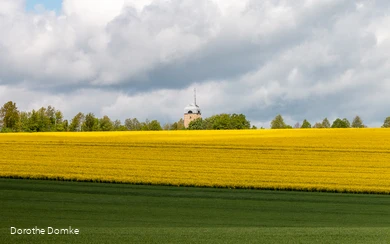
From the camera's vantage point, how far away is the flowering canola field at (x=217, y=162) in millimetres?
30547

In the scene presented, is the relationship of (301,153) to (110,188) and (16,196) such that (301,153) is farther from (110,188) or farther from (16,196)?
(16,196)

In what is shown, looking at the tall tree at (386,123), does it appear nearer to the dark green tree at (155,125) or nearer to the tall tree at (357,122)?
the tall tree at (357,122)

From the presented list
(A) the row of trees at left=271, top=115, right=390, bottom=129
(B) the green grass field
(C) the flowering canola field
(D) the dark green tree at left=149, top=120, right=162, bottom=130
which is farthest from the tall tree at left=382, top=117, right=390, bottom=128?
(B) the green grass field

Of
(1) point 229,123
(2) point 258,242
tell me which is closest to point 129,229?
(2) point 258,242

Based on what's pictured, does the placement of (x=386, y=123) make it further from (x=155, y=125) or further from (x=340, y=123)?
(x=155, y=125)

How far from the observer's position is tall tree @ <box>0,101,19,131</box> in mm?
110750

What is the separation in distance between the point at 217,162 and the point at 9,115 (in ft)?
278

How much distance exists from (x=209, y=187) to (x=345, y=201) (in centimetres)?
733

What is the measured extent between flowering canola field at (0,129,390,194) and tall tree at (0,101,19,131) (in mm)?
65007

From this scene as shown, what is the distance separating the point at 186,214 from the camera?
2092 cm

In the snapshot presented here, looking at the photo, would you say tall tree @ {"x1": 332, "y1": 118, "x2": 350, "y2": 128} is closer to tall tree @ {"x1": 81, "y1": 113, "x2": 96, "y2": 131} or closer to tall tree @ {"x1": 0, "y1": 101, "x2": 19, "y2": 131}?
tall tree @ {"x1": 81, "y1": 113, "x2": 96, "y2": 131}

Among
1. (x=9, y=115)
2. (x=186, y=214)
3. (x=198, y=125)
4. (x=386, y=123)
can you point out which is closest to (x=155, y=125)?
(x=198, y=125)

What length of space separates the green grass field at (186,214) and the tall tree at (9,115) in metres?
84.0

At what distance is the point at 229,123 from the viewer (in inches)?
4739
